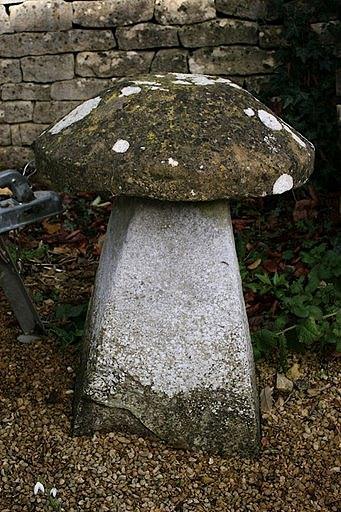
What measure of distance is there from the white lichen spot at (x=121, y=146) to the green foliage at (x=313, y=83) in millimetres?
2354

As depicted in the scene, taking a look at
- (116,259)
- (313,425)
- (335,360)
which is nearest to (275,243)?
(335,360)

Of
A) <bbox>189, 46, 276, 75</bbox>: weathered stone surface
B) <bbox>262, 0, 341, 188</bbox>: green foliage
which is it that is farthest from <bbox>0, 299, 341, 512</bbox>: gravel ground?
<bbox>189, 46, 276, 75</bbox>: weathered stone surface

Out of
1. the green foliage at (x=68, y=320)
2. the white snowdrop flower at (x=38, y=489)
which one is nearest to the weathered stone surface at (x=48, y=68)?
the green foliage at (x=68, y=320)

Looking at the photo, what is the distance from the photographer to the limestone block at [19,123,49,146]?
204 inches

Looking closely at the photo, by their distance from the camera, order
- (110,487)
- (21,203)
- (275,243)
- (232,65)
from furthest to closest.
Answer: (232,65) < (275,243) < (21,203) < (110,487)

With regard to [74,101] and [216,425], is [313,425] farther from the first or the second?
[74,101]

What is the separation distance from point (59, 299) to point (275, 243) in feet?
4.24

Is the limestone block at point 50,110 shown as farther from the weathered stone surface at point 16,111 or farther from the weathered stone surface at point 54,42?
the weathered stone surface at point 54,42

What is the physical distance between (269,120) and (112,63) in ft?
9.19

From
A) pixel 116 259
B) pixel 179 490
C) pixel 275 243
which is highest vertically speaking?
pixel 116 259

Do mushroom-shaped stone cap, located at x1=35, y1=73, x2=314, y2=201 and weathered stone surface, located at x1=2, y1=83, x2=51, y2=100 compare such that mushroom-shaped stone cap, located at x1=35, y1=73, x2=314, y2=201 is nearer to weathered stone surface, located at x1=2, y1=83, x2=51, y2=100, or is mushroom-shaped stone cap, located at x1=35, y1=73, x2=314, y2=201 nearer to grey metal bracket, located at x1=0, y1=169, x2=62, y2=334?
grey metal bracket, located at x1=0, y1=169, x2=62, y2=334

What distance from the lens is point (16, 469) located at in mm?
2453

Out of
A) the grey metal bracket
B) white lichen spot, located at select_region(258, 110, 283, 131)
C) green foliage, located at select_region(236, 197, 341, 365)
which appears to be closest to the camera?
white lichen spot, located at select_region(258, 110, 283, 131)

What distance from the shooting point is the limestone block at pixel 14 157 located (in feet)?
17.2
